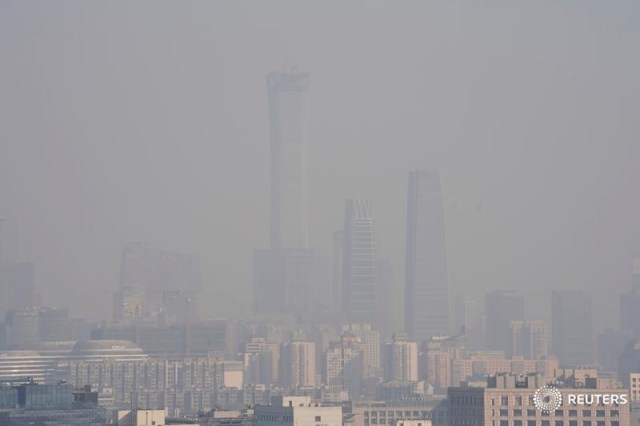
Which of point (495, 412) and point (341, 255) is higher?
point (341, 255)

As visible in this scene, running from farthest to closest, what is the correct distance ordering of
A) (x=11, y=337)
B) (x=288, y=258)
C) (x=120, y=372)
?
1. (x=288, y=258)
2. (x=11, y=337)
3. (x=120, y=372)

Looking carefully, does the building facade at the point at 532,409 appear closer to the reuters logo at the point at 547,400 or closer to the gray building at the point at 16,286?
the reuters logo at the point at 547,400

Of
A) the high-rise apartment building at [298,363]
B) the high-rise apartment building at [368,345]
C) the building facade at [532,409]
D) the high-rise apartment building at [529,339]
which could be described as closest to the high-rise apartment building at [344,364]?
A: the high-rise apartment building at [368,345]

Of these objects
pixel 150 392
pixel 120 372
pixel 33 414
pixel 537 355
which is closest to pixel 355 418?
pixel 33 414

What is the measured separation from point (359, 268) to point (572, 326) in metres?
24.9

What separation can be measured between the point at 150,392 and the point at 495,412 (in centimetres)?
5570

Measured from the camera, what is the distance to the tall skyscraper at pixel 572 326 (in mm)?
120438

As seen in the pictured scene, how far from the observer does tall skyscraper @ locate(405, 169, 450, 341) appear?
465ft

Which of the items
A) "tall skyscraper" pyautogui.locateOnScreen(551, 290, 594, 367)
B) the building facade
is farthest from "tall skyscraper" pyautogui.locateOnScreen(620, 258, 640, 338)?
the building facade

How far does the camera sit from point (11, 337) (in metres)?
123

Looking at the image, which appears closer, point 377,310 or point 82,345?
point 82,345

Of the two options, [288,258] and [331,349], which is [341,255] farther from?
[331,349]

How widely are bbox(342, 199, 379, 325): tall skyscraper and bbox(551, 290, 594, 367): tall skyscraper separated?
18.6m

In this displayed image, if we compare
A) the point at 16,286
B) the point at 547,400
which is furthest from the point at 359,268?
the point at 547,400
